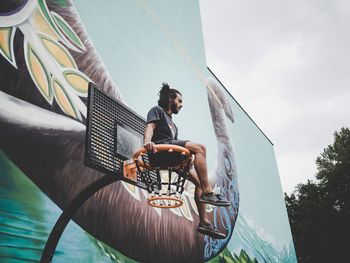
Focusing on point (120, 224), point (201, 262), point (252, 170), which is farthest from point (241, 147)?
point (120, 224)

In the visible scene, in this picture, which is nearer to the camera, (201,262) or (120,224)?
(120,224)

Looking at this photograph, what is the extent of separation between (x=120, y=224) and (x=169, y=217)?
1.34m

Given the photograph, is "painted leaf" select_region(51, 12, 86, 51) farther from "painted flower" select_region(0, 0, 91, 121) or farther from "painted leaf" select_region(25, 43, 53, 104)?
"painted leaf" select_region(25, 43, 53, 104)

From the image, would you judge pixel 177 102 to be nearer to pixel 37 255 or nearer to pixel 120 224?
pixel 120 224

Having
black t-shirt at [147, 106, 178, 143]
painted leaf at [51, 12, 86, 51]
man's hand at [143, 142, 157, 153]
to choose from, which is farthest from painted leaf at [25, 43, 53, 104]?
man's hand at [143, 142, 157, 153]

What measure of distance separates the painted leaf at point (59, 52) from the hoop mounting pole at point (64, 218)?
6.25 ft

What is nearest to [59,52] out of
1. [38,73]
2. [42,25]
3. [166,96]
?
[42,25]

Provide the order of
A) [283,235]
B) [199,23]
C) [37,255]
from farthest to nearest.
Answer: [283,235] → [199,23] → [37,255]

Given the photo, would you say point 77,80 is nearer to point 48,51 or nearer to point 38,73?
point 48,51

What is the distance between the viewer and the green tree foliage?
64.2 ft

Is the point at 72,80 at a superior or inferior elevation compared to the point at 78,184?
superior

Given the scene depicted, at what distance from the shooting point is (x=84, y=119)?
4.27 meters

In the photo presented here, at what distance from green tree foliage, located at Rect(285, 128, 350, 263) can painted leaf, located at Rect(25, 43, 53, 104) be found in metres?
19.5

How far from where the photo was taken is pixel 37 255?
321 cm
